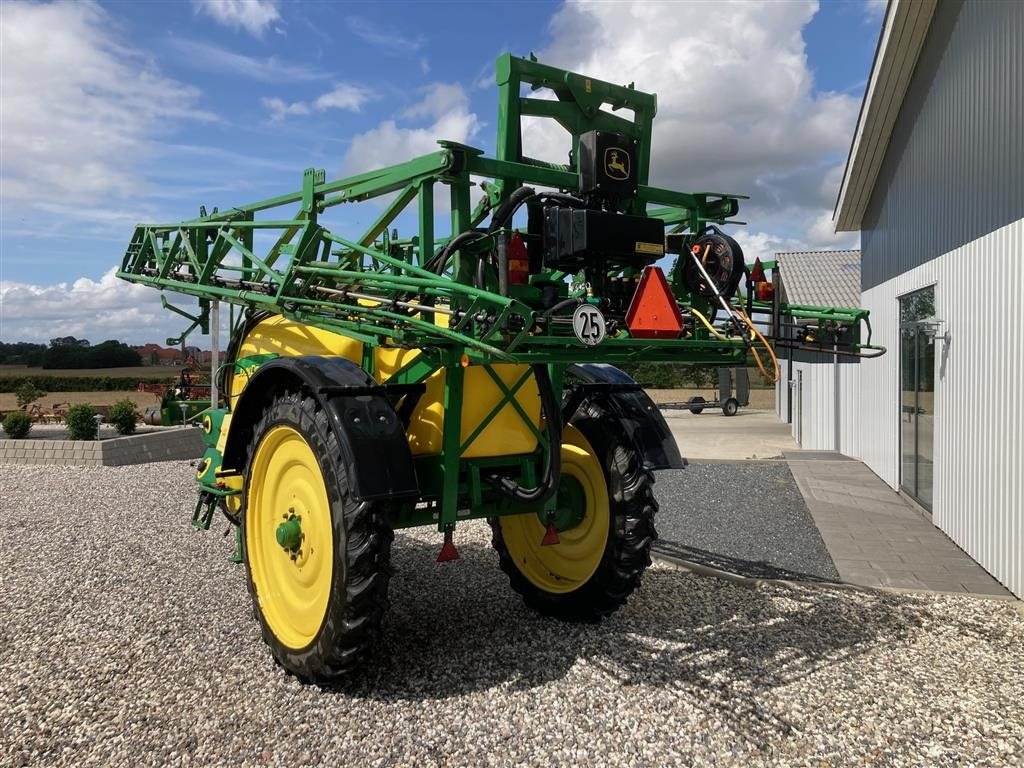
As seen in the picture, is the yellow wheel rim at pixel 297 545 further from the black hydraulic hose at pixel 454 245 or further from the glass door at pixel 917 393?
the glass door at pixel 917 393

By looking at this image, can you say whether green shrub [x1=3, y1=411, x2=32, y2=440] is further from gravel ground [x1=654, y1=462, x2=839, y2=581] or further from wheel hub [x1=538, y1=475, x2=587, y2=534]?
wheel hub [x1=538, y1=475, x2=587, y2=534]

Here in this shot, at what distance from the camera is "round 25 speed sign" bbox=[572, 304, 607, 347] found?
3.11 meters

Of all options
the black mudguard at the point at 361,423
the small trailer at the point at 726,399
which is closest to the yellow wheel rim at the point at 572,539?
the black mudguard at the point at 361,423

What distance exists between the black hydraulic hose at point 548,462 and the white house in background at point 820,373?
6203 millimetres

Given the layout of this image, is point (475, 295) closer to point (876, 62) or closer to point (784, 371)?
point (876, 62)

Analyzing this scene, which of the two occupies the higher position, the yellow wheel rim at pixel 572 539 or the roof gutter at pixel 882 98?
the roof gutter at pixel 882 98

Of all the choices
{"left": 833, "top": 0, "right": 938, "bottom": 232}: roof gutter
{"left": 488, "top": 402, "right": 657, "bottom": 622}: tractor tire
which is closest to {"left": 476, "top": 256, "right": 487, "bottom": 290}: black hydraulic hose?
{"left": 488, "top": 402, "right": 657, "bottom": 622}: tractor tire

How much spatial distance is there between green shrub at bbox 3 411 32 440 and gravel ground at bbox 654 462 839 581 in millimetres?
11877

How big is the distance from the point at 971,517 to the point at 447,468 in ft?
17.8

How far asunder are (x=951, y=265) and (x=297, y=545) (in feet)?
23.0

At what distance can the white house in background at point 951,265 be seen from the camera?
6.26 m

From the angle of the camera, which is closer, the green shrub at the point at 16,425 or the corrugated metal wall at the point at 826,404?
the corrugated metal wall at the point at 826,404

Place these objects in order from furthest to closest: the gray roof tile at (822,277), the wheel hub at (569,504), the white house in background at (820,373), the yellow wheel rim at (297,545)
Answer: the gray roof tile at (822,277), the white house in background at (820,373), the wheel hub at (569,504), the yellow wheel rim at (297,545)

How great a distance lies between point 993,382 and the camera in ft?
21.6
